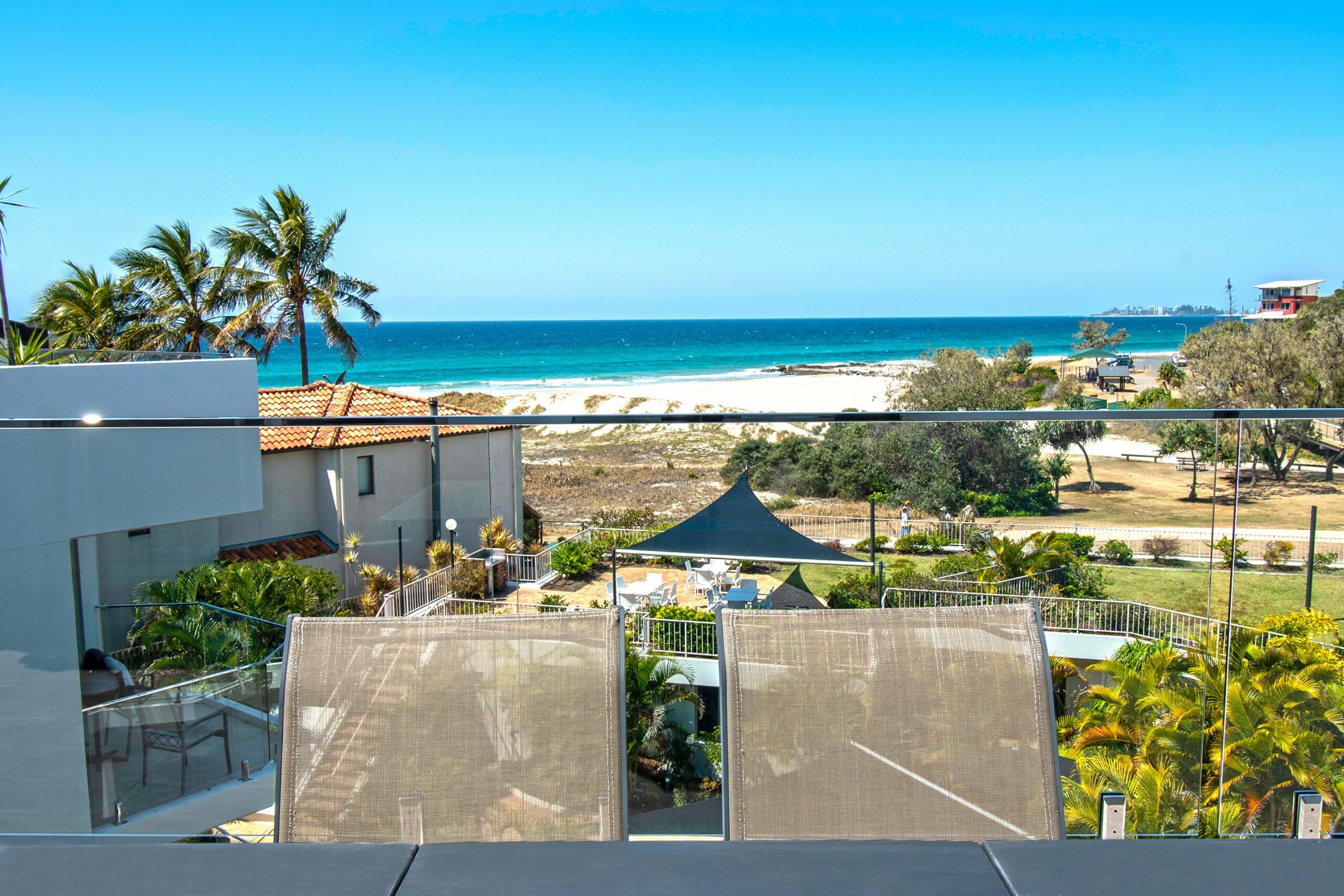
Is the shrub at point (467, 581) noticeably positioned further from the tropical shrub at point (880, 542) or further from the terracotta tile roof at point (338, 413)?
the tropical shrub at point (880, 542)

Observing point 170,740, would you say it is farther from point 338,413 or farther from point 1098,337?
point 1098,337

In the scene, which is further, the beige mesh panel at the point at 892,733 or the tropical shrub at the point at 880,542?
the tropical shrub at the point at 880,542

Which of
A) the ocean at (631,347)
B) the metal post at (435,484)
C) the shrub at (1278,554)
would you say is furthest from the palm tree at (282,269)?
the shrub at (1278,554)

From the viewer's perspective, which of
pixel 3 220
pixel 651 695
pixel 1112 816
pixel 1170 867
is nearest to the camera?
pixel 1170 867

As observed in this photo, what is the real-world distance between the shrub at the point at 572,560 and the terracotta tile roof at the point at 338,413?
33cm

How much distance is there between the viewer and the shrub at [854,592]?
1.97 meters

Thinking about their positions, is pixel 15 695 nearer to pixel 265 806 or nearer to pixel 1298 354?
pixel 265 806

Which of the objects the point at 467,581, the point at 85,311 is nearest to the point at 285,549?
the point at 467,581

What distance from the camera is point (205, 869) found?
101 centimetres

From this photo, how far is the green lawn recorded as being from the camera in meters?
1.97

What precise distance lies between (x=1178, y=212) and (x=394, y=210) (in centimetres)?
6100

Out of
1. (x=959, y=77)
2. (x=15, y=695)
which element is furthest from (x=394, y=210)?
(x=15, y=695)

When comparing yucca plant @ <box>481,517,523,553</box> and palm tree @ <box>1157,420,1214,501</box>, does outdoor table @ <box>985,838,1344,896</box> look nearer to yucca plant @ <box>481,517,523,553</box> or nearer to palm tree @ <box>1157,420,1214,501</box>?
palm tree @ <box>1157,420,1214,501</box>

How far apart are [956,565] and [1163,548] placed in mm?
468
